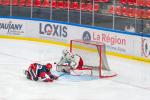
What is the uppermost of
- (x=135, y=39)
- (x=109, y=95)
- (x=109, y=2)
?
(x=109, y=2)

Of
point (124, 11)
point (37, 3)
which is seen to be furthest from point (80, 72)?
point (37, 3)

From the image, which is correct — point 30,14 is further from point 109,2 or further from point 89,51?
point 89,51

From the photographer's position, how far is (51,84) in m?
13.7

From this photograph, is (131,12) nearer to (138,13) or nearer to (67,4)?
(138,13)

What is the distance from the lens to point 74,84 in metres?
13.8

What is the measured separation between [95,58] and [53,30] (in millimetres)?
6414

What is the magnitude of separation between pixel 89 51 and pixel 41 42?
6274mm

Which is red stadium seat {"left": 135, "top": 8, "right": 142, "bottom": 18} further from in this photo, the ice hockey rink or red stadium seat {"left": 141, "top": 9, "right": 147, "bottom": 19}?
the ice hockey rink

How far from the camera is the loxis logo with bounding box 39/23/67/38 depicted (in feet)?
69.9

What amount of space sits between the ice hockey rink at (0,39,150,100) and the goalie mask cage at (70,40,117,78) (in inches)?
16.5

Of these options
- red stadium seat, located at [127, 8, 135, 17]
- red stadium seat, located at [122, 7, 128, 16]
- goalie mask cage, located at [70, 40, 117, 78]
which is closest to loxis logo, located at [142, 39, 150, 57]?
goalie mask cage, located at [70, 40, 117, 78]

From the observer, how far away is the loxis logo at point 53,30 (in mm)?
21305

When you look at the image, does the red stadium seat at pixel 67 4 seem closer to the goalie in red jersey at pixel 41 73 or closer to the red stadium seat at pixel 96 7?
the red stadium seat at pixel 96 7

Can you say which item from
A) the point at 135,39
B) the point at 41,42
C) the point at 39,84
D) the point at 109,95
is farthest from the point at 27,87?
the point at 41,42
